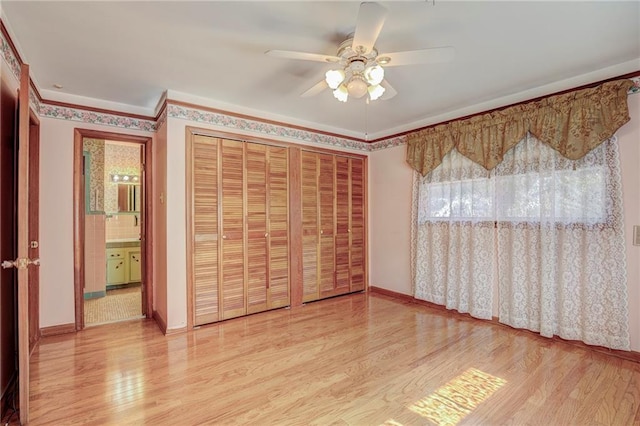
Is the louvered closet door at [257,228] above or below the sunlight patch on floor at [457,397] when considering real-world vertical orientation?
above

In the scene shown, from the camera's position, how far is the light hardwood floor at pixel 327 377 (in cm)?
186

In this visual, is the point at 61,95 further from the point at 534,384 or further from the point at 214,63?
the point at 534,384

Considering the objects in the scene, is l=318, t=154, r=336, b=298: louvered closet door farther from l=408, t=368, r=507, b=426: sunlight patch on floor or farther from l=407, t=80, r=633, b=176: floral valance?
l=408, t=368, r=507, b=426: sunlight patch on floor

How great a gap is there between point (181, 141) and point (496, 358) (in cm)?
364

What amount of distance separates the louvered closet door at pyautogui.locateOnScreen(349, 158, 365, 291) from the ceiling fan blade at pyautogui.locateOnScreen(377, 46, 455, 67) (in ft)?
8.75

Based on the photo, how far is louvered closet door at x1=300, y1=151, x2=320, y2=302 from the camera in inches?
163

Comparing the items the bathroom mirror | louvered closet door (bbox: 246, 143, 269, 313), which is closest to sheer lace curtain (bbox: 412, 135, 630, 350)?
louvered closet door (bbox: 246, 143, 269, 313)

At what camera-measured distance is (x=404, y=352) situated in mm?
2697

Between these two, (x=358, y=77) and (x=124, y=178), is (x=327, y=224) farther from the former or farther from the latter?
(x=124, y=178)

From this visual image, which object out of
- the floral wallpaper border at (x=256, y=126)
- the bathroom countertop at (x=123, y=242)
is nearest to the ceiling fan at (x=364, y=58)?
the floral wallpaper border at (x=256, y=126)

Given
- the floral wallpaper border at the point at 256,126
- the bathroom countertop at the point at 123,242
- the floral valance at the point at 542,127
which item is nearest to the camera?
the floral valance at the point at 542,127

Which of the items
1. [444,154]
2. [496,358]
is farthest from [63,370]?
[444,154]

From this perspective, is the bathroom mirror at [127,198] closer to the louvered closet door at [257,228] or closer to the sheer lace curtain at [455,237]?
the louvered closet door at [257,228]

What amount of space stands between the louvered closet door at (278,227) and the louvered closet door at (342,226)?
0.87 metres
